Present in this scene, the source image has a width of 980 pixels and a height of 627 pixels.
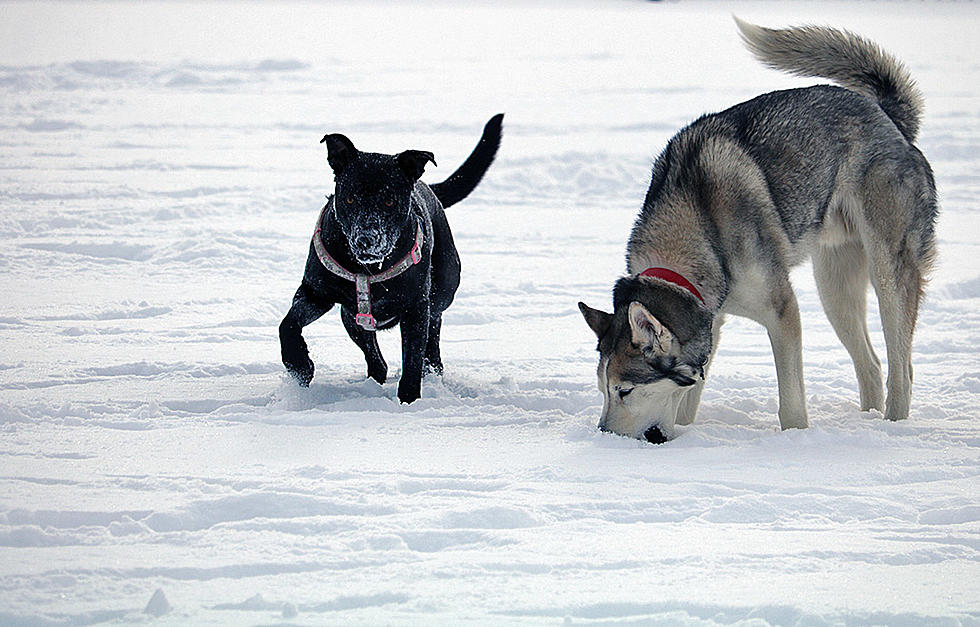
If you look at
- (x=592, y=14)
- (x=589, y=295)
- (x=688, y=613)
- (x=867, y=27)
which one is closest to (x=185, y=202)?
(x=589, y=295)

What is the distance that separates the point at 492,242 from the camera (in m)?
9.10

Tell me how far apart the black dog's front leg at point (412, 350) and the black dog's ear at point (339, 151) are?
74 cm

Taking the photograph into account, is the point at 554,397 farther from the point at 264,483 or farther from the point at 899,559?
the point at 899,559

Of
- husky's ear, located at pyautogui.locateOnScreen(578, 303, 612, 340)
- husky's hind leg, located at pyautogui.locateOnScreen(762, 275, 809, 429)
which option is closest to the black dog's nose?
husky's ear, located at pyautogui.locateOnScreen(578, 303, 612, 340)

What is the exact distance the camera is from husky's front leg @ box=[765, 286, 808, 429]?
4.75 m

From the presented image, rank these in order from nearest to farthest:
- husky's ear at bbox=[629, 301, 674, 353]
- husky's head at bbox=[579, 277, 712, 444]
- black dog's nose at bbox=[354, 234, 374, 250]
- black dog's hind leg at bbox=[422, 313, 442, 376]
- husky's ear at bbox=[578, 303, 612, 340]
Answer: husky's ear at bbox=[629, 301, 674, 353] < husky's head at bbox=[579, 277, 712, 444] < husky's ear at bbox=[578, 303, 612, 340] < black dog's nose at bbox=[354, 234, 374, 250] < black dog's hind leg at bbox=[422, 313, 442, 376]

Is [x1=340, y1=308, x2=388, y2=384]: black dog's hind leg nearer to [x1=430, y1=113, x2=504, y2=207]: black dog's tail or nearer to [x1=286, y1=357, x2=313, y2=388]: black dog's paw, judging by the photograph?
[x1=286, y1=357, x2=313, y2=388]: black dog's paw

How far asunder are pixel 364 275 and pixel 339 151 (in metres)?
0.56

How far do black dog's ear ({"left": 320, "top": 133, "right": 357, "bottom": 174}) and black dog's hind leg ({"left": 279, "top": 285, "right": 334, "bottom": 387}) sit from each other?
2.05 feet

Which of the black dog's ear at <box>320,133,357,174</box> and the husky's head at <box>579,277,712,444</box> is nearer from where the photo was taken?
the husky's head at <box>579,277,712,444</box>

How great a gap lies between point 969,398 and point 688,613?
124 inches

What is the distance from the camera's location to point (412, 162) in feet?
15.8

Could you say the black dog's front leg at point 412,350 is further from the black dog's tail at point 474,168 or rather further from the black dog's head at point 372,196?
the black dog's tail at point 474,168

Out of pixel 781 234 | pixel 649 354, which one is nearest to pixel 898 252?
pixel 781 234
